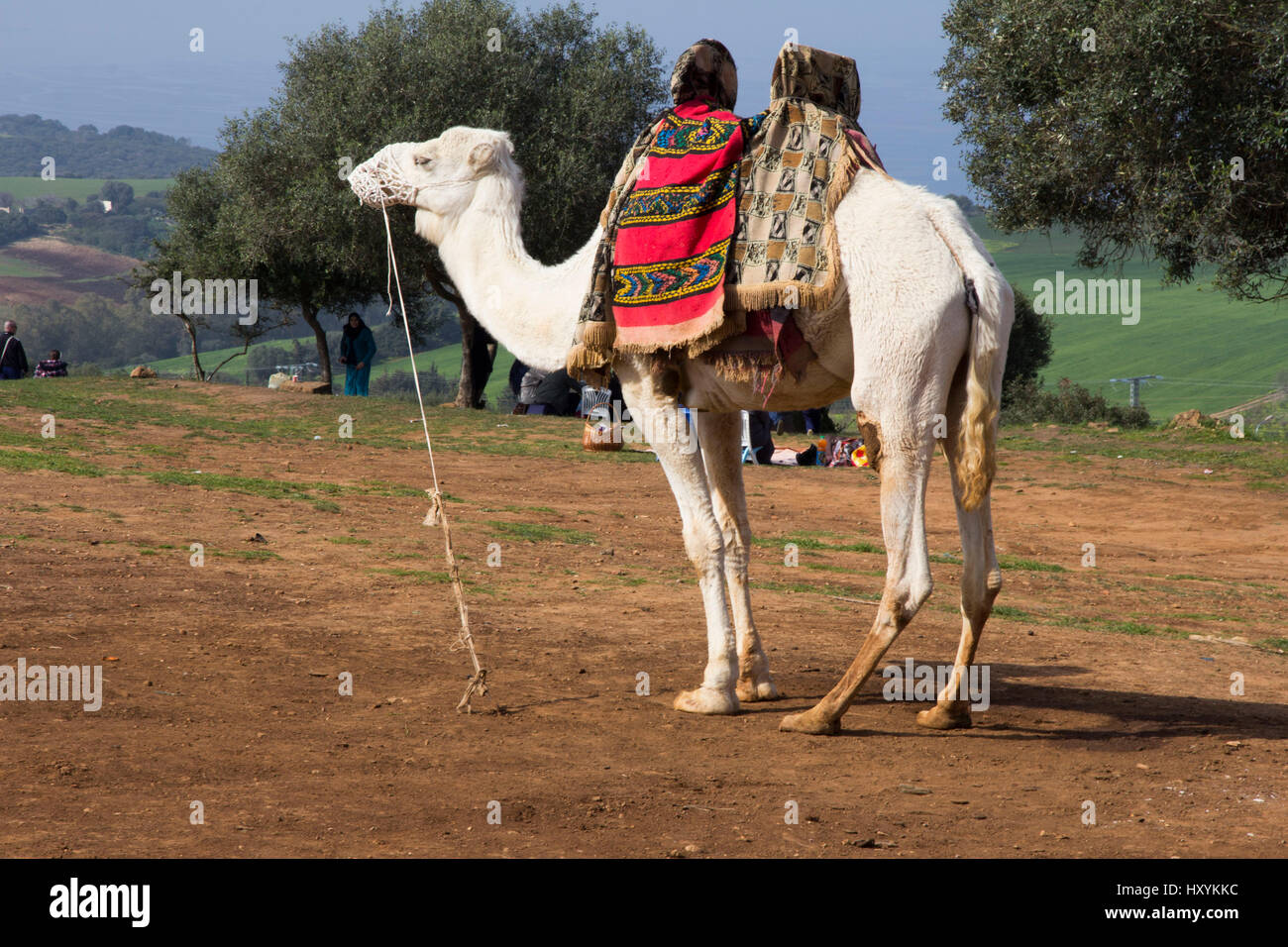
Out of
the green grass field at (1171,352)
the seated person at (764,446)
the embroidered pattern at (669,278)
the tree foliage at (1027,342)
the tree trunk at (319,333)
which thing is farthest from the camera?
the green grass field at (1171,352)

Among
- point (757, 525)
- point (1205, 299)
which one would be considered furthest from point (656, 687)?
point (1205, 299)

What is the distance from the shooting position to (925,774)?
6023mm

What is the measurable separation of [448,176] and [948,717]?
14.1ft

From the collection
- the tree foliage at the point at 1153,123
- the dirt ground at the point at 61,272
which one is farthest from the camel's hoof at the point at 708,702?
the dirt ground at the point at 61,272

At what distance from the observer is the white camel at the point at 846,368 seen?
20.3ft

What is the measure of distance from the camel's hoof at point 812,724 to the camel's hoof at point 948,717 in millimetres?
587

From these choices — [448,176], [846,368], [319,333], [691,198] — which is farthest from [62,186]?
[846,368]

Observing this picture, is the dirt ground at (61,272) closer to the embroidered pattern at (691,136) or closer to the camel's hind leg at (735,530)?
the camel's hind leg at (735,530)

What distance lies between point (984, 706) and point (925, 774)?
136 cm

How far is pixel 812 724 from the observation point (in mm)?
6578

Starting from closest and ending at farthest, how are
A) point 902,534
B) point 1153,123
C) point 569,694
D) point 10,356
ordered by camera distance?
1. point 902,534
2. point 569,694
3. point 1153,123
4. point 10,356

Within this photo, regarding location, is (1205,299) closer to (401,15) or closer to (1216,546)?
(401,15)

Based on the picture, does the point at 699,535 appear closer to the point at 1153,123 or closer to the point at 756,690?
the point at 756,690

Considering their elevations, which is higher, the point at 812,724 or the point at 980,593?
the point at 980,593
